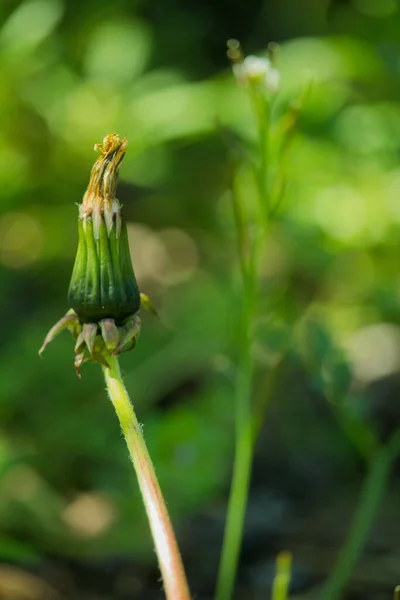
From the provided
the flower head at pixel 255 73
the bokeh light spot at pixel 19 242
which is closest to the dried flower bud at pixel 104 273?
the flower head at pixel 255 73

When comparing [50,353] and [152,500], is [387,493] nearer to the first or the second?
[50,353]

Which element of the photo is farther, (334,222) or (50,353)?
(334,222)

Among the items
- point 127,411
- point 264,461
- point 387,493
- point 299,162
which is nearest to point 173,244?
point 299,162

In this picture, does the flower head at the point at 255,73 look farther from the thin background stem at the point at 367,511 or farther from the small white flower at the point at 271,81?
the thin background stem at the point at 367,511

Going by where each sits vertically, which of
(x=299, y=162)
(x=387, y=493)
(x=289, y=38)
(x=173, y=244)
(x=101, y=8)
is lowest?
(x=387, y=493)

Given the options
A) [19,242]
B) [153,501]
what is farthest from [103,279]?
[19,242]

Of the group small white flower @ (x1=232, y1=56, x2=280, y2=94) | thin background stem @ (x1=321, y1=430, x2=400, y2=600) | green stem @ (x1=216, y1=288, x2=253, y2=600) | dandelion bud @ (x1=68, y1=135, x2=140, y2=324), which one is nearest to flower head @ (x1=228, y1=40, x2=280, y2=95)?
small white flower @ (x1=232, y1=56, x2=280, y2=94)

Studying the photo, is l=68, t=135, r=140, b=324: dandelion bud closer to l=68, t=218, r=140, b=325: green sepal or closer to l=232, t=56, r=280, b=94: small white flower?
l=68, t=218, r=140, b=325: green sepal
